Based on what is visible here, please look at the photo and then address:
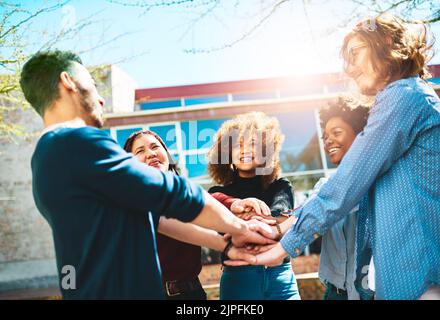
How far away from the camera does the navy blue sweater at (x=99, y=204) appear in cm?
104

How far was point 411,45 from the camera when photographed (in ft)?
4.73

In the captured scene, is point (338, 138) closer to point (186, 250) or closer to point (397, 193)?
point (397, 193)

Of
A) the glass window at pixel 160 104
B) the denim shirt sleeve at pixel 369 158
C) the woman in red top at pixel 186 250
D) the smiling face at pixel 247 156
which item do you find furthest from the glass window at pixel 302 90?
the denim shirt sleeve at pixel 369 158

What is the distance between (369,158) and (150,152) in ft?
3.93

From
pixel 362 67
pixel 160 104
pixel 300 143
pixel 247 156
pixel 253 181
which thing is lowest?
pixel 253 181

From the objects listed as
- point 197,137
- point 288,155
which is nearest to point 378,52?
point 197,137

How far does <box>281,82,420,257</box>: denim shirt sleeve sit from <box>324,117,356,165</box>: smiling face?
0.70 metres

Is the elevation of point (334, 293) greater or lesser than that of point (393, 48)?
lesser

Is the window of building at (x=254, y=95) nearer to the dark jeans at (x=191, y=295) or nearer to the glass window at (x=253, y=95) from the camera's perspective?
the glass window at (x=253, y=95)

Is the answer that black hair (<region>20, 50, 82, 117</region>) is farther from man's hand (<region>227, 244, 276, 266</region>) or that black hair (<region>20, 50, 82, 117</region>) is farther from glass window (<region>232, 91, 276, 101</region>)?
glass window (<region>232, 91, 276, 101</region>)

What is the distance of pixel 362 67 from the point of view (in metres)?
1.47

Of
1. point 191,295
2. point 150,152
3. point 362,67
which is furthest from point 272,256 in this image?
point 150,152

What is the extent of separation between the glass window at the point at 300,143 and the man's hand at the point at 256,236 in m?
8.11

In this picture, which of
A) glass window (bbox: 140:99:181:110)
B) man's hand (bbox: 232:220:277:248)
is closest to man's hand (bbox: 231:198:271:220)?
man's hand (bbox: 232:220:277:248)
